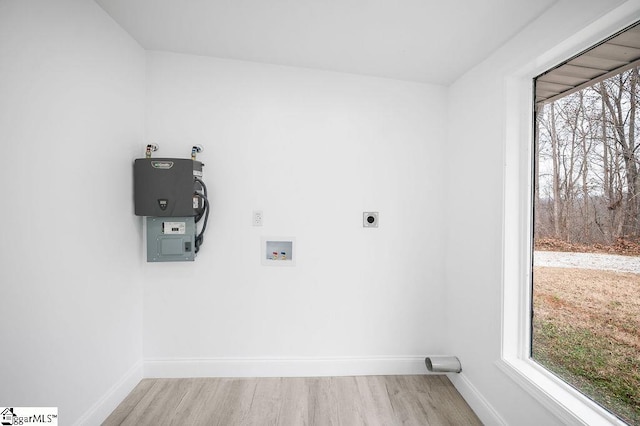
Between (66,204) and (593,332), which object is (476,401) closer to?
(593,332)

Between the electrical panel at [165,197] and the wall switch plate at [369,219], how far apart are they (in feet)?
4.28

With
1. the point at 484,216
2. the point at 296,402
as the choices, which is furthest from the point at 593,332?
the point at 296,402

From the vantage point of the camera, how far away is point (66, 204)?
1.48 meters

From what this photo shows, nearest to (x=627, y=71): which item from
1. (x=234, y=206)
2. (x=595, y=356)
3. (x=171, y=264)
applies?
(x=595, y=356)

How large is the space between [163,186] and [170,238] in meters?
0.39

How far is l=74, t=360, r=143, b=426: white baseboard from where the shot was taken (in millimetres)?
1629

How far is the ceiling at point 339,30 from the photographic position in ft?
5.00

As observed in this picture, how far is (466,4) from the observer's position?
4.79 ft

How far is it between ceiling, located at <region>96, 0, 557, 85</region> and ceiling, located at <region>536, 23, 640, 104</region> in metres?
0.32

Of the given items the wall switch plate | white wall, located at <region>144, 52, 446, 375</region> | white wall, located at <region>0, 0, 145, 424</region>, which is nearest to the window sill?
white wall, located at <region>144, 52, 446, 375</region>

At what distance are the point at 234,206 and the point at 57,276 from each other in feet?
3.63

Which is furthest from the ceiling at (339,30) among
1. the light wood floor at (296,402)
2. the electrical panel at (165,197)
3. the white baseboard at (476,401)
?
the light wood floor at (296,402)

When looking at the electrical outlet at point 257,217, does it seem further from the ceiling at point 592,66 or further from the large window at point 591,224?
the ceiling at point 592,66

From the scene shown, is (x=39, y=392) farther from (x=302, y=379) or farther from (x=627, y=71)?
(x=627, y=71)
